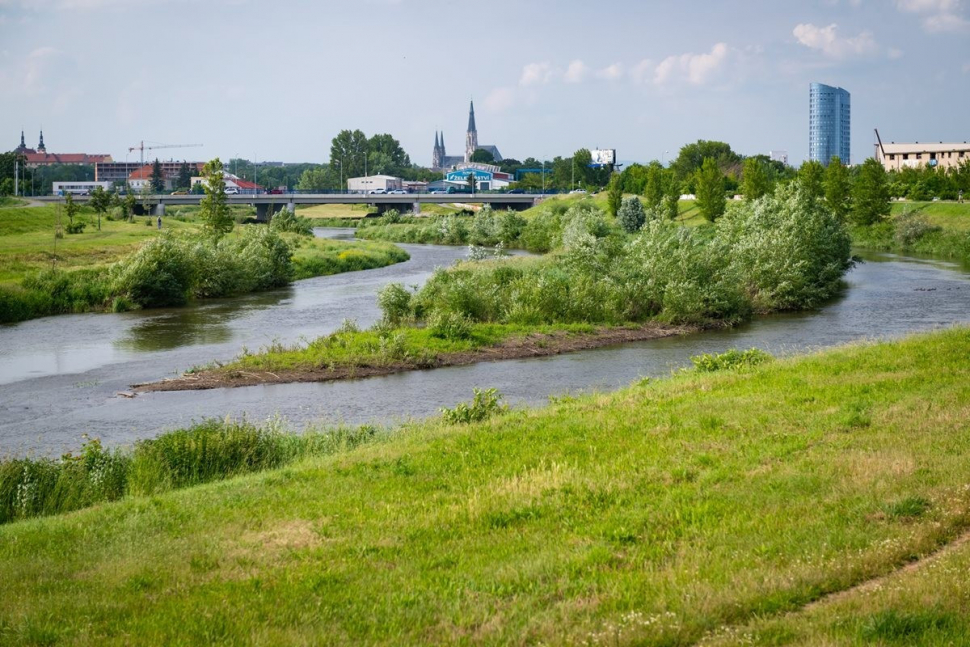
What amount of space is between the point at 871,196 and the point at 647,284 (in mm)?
56323

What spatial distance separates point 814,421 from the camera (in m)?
15.4

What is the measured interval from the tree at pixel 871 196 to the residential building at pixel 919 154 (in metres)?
72.6

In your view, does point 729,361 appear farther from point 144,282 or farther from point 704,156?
point 704,156

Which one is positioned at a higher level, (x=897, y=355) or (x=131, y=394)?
(x=897, y=355)

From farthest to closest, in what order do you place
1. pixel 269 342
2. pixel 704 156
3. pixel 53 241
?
pixel 704 156 < pixel 53 241 < pixel 269 342

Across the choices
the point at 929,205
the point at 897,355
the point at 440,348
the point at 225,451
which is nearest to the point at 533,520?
the point at 225,451

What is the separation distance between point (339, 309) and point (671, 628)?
133ft

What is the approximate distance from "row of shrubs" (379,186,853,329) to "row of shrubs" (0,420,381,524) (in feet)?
59.4

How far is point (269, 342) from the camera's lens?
121 ft

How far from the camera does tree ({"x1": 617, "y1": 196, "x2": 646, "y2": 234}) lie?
3664 inches

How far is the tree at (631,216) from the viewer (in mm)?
93062

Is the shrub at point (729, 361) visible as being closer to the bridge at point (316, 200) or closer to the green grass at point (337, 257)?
the green grass at point (337, 257)

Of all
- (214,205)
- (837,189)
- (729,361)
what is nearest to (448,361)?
(729,361)

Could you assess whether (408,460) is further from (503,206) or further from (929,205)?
(503,206)
